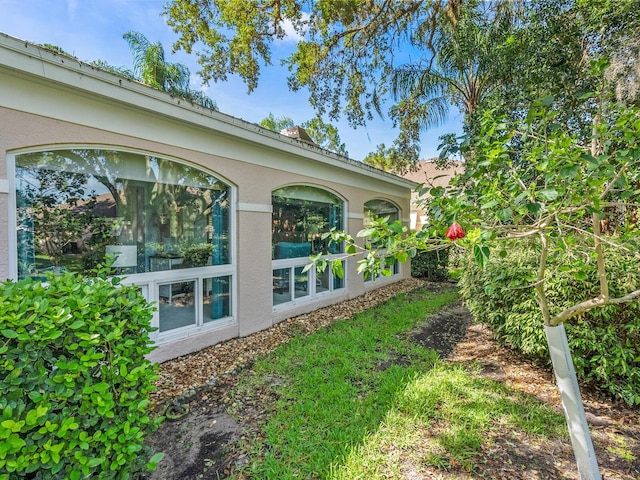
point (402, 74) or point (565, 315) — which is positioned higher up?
point (402, 74)

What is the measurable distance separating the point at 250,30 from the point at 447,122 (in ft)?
23.3

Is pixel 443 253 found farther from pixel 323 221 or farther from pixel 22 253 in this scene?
pixel 22 253

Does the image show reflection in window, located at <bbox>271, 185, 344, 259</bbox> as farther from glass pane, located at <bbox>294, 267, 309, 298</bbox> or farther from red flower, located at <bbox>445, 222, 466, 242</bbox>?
red flower, located at <bbox>445, 222, 466, 242</bbox>

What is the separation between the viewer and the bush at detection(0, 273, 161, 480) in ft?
5.19

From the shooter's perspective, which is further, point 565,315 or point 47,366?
point 565,315

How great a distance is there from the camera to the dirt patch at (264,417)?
8.51ft

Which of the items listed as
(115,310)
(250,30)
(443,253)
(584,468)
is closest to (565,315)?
(584,468)

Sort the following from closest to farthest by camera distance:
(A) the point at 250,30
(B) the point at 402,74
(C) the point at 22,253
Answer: (C) the point at 22,253, (A) the point at 250,30, (B) the point at 402,74

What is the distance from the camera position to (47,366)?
175cm

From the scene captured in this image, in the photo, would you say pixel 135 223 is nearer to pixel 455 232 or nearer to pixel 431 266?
pixel 455 232

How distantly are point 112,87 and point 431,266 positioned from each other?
11390mm

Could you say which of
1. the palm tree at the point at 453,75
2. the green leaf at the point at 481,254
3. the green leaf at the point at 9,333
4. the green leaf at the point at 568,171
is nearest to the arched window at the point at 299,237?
the green leaf at the point at 481,254

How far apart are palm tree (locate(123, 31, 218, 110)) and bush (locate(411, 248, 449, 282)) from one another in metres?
10.3

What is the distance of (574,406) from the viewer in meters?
2.26
